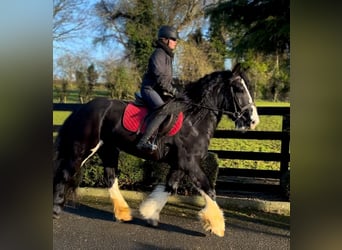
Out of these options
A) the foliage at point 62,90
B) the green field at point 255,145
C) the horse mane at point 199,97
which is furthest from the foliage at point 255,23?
the foliage at point 62,90

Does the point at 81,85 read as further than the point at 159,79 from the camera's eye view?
Yes

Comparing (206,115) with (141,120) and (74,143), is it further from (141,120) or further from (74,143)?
(74,143)

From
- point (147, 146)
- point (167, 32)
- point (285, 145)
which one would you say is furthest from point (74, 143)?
point (285, 145)

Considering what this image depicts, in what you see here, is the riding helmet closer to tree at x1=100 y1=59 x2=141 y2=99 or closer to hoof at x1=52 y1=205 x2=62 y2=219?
tree at x1=100 y1=59 x2=141 y2=99

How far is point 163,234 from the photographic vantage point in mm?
3775

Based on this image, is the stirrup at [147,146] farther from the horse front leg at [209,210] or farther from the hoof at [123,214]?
the hoof at [123,214]

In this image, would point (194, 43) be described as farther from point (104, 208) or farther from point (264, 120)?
point (104, 208)

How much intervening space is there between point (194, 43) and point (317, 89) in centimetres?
260

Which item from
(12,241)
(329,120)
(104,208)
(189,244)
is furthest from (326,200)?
Answer: (104,208)

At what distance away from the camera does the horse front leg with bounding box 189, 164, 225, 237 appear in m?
3.59

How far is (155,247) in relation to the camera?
3.55 m

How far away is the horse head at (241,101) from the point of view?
3557 mm

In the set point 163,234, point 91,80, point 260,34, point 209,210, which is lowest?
point 163,234

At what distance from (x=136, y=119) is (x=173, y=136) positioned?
15.9 inches
